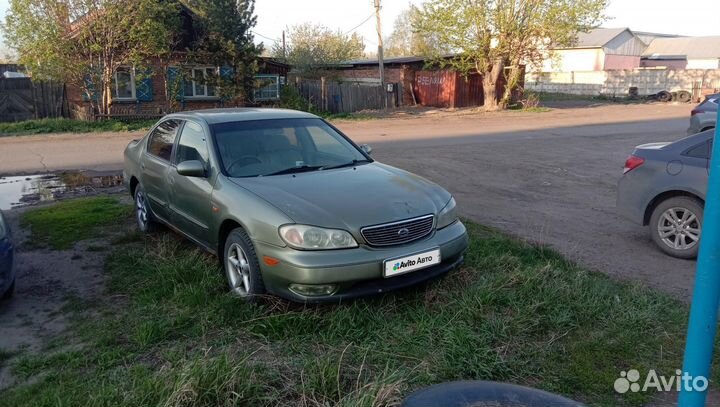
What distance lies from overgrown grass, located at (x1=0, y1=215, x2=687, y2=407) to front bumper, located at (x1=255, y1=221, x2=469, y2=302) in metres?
0.22

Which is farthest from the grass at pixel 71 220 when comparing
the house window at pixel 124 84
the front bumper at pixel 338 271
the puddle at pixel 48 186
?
the house window at pixel 124 84

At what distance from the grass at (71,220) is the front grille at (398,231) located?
3.94m

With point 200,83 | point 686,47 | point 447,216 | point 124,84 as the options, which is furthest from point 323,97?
point 686,47

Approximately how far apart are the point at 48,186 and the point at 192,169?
6529 millimetres

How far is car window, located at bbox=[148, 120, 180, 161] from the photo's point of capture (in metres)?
6.12

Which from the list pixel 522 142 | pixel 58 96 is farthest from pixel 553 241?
pixel 58 96

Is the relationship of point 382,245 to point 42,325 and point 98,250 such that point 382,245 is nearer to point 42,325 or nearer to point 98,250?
point 42,325

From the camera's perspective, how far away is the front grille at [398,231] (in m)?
4.21

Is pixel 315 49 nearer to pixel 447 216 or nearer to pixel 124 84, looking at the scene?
pixel 124 84

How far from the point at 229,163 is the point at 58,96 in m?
21.3

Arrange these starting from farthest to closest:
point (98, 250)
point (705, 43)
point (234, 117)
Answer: point (705, 43) → point (98, 250) → point (234, 117)

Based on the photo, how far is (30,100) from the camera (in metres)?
22.5

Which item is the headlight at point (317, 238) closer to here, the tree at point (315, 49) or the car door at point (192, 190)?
the car door at point (192, 190)

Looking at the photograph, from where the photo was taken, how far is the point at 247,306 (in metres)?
4.43
